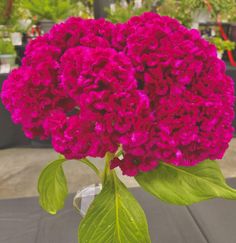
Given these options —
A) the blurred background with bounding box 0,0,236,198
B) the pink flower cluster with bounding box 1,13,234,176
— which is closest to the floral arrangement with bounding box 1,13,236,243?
the pink flower cluster with bounding box 1,13,234,176

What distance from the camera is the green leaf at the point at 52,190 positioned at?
632 millimetres

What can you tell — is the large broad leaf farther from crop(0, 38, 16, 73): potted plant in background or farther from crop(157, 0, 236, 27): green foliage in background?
crop(157, 0, 236, 27): green foliage in background

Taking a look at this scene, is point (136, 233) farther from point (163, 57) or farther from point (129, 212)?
point (163, 57)

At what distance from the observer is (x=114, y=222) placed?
0.52 m

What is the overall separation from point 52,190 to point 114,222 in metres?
0.16

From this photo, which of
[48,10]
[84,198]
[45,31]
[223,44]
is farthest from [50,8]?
[84,198]

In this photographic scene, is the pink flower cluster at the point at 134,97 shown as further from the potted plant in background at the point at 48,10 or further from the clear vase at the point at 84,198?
the potted plant in background at the point at 48,10

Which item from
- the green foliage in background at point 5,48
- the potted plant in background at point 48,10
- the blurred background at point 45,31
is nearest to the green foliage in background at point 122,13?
the blurred background at point 45,31

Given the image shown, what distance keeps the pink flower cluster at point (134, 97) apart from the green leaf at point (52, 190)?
128 millimetres

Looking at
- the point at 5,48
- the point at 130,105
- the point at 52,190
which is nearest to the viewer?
the point at 130,105

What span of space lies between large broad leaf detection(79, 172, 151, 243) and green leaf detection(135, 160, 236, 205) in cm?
4

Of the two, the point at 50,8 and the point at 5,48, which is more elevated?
the point at 50,8

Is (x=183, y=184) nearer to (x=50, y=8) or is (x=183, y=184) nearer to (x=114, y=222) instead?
(x=114, y=222)

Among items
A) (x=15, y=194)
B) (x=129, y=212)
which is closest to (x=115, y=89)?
(x=129, y=212)
